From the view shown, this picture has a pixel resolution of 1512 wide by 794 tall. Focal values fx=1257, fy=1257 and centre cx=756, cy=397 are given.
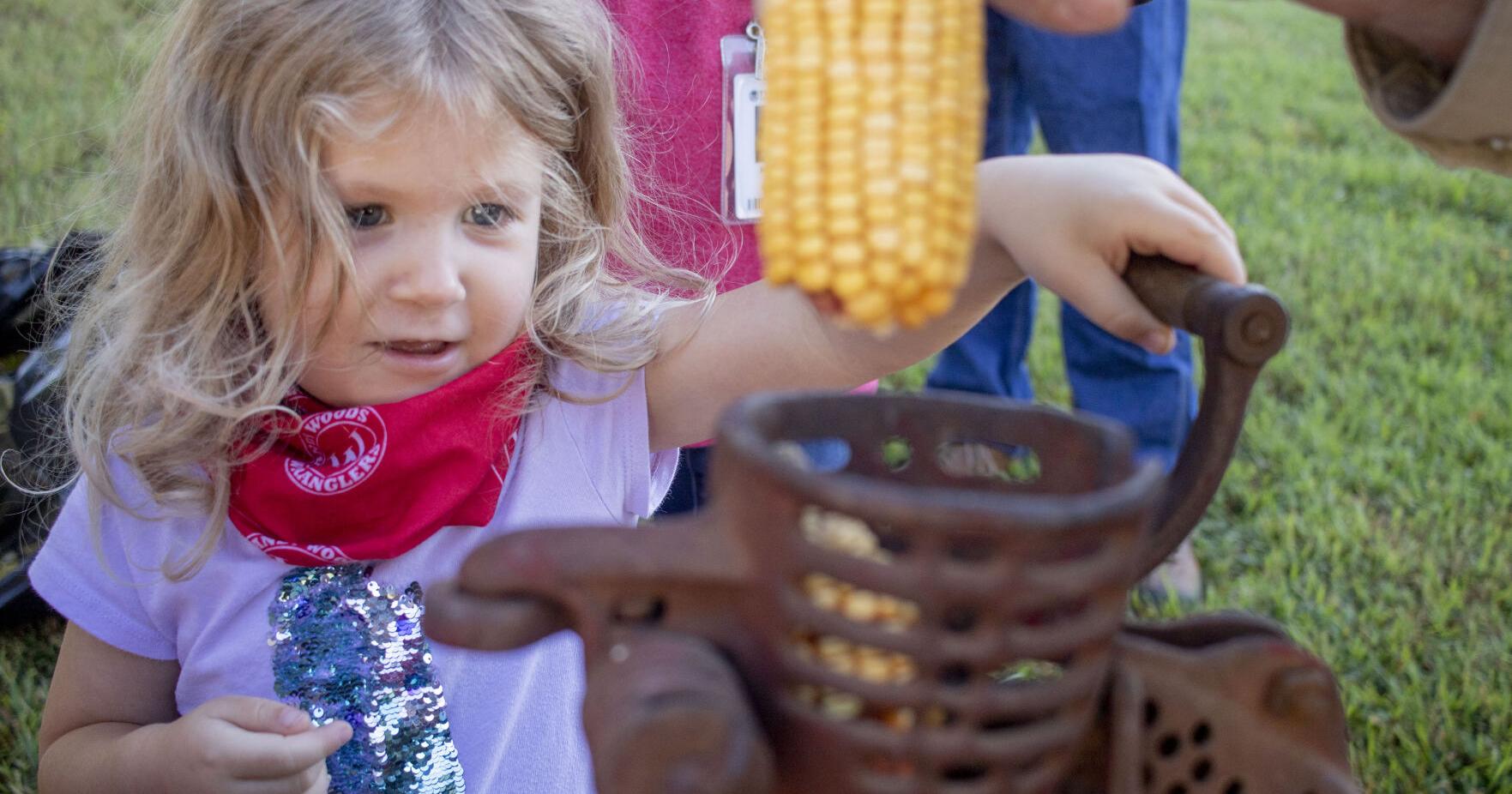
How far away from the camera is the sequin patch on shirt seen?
1.59m

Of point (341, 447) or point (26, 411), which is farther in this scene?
point (26, 411)

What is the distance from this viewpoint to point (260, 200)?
59.1 inches

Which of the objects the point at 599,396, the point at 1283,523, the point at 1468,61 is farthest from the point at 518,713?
the point at 1283,523

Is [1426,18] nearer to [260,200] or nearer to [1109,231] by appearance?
[1109,231]

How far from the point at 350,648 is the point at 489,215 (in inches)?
22.6

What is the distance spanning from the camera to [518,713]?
1704mm

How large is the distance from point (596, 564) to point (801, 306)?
96 centimetres

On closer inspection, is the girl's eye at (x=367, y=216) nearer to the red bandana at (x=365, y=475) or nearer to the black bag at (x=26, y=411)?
the red bandana at (x=365, y=475)

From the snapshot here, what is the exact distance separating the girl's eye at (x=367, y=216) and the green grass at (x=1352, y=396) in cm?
70

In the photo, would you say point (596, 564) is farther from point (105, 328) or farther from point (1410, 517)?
point (1410, 517)

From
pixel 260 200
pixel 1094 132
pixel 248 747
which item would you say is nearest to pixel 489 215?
pixel 260 200

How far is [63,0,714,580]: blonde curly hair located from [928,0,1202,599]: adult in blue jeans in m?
1.48

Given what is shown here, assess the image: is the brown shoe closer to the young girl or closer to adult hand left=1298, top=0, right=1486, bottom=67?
the young girl

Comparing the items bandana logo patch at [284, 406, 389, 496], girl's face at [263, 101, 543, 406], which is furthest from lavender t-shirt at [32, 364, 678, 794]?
girl's face at [263, 101, 543, 406]
